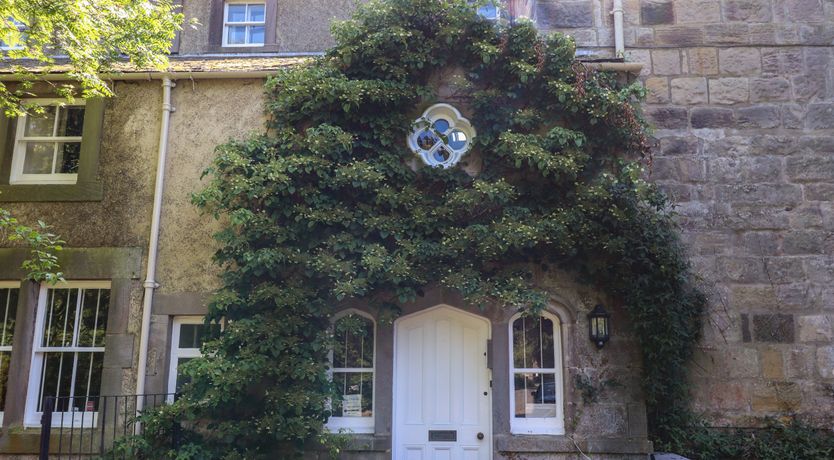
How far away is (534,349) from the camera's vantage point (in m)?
8.61

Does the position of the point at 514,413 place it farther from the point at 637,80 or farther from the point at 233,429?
the point at 637,80

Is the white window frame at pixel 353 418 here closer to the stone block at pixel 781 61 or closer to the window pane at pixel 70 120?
the window pane at pixel 70 120

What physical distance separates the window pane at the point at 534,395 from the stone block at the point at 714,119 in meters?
3.85

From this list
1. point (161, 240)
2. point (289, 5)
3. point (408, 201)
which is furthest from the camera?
point (289, 5)

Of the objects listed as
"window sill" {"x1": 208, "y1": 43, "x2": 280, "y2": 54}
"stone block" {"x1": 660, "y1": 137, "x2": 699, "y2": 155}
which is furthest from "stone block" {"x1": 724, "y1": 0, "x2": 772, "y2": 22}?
"window sill" {"x1": 208, "y1": 43, "x2": 280, "y2": 54}

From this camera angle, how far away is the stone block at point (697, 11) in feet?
31.4

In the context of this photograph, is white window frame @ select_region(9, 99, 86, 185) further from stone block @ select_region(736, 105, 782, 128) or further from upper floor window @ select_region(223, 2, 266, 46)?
stone block @ select_region(736, 105, 782, 128)

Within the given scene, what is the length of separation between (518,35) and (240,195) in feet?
12.8

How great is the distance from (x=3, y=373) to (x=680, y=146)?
9015 mm

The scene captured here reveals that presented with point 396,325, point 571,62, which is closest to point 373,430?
point 396,325

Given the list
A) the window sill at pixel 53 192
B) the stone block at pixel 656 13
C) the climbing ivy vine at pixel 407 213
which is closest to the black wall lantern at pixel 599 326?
the climbing ivy vine at pixel 407 213

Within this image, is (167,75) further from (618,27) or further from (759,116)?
(759,116)

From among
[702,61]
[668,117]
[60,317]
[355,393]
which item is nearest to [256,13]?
[60,317]

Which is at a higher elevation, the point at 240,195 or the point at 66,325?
the point at 240,195
